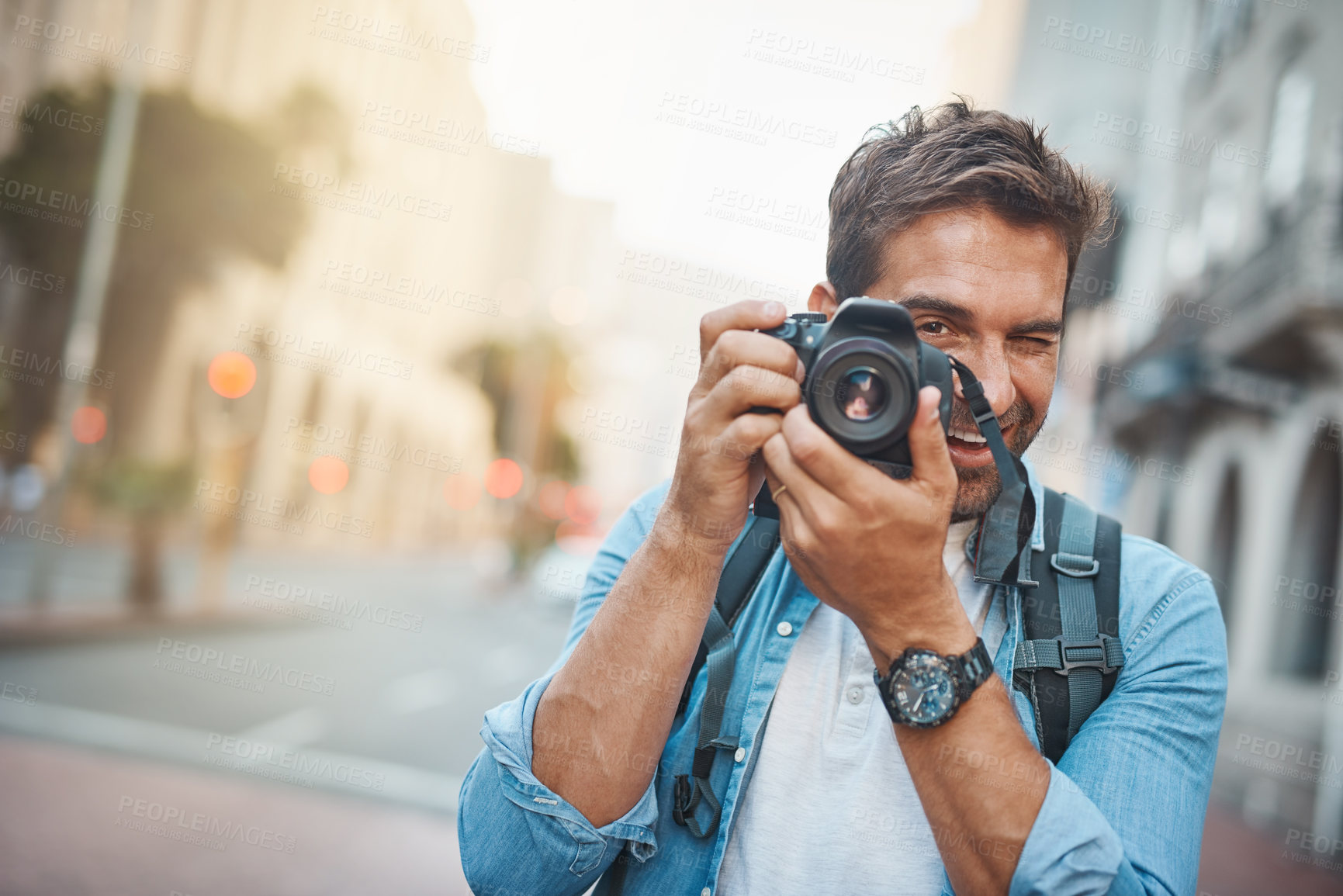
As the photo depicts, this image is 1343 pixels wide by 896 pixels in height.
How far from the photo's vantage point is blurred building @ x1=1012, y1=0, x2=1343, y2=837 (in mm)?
8586

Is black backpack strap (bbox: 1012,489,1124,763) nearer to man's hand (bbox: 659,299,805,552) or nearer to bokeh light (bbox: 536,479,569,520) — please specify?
man's hand (bbox: 659,299,805,552)

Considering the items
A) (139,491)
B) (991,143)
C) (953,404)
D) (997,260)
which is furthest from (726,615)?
(139,491)

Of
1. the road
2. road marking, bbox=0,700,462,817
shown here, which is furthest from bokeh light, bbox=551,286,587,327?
road marking, bbox=0,700,462,817

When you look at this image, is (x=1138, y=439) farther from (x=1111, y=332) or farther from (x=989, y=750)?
(x=989, y=750)

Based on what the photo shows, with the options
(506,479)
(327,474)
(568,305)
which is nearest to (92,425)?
(327,474)

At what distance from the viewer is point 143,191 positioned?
16172 millimetres

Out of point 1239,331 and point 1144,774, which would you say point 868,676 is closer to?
point 1144,774

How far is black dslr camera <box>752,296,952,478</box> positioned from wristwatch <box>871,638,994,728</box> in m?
0.25

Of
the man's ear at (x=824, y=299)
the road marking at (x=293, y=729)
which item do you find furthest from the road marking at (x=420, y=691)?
the man's ear at (x=824, y=299)

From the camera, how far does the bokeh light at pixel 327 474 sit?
2284cm

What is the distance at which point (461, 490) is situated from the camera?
138 feet

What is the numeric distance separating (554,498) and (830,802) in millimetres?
40297

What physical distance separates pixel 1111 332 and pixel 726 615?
18.5 m

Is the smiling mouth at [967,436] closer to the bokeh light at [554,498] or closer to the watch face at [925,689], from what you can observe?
the watch face at [925,689]
